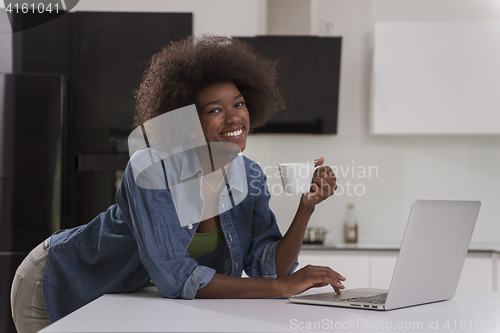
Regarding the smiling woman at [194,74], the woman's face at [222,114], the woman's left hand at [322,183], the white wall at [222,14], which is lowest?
the woman's left hand at [322,183]

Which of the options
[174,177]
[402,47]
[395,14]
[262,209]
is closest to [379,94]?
[402,47]

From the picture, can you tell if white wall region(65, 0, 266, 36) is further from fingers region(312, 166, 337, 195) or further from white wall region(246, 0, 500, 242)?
fingers region(312, 166, 337, 195)

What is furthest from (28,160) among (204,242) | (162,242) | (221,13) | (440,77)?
(440,77)

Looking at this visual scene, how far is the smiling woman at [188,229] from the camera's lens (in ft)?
3.83

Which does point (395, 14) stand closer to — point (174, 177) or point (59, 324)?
point (174, 177)

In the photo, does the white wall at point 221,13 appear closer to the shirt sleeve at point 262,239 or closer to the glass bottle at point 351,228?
the glass bottle at point 351,228

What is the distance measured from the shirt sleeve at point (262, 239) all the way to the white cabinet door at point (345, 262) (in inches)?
54.8

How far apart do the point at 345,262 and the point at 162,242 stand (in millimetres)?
1851

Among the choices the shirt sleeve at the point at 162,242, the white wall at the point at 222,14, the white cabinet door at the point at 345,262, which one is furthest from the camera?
the white wall at the point at 222,14

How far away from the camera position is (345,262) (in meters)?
2.79

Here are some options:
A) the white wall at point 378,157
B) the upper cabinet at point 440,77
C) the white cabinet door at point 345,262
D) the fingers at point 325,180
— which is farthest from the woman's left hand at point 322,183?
the white wall at point 378,157

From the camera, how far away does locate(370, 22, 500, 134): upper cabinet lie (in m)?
2.98

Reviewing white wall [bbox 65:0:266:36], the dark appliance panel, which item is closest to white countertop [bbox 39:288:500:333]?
the dark appliance panel

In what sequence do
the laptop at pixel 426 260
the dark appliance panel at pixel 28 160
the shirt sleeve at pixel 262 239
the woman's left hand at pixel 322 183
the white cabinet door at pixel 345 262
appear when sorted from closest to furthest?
1. the laptop at pixel 426 260
2. the woman's left hand at pixel 322 183
3. the shirt sleeve at pixel 262 239
4. the white cabinet door at pixel 345 262
5. the dark appliance panel at pixel 28 160
